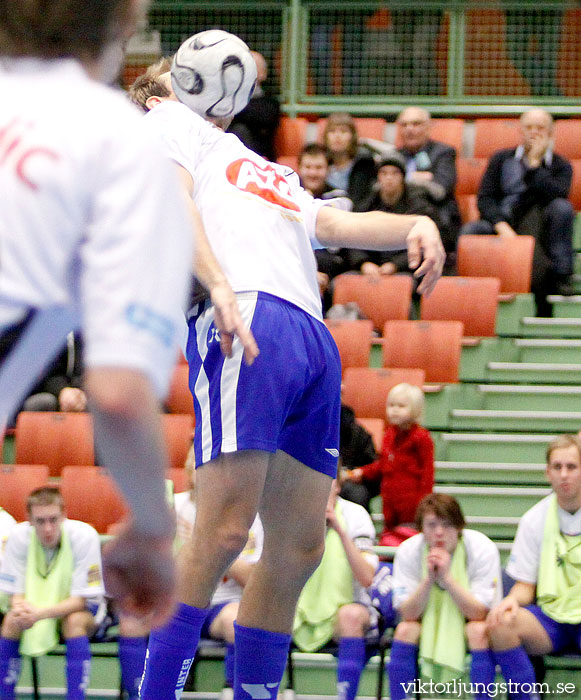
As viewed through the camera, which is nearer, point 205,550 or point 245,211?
point 205,550

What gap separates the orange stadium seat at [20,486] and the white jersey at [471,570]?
2.31 meters

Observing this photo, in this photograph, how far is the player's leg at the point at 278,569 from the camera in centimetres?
298

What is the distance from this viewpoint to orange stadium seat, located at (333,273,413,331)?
8.12 meters

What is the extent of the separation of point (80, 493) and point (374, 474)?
174 centimetres

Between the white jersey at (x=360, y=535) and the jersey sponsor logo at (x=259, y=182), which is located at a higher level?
the jersey sponsor logo at (x=259, y=182)

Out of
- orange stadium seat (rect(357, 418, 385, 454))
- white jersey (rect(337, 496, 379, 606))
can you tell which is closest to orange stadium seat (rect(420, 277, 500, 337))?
orange stadium seat (rect(357, 418, 385, 454))

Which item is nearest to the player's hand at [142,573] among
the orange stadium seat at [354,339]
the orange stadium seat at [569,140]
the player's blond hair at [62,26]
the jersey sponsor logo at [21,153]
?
the jersey sponsor logo at [21,153]

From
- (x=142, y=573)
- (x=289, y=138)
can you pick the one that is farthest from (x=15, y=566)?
(x=289, y=138)

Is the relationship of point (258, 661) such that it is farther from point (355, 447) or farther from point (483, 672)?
point (355, 447)

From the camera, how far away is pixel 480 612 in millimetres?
5543

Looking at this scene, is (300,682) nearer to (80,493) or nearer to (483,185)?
(80,493)

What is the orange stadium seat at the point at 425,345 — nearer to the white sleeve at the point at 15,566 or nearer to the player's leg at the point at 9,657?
the white sleeve at the point at 15,566

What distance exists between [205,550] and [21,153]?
170cm

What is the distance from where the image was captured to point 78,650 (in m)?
5.71
